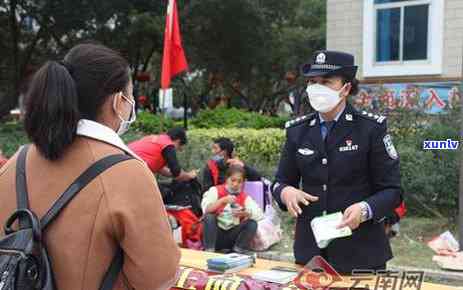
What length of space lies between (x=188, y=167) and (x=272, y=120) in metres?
5.01

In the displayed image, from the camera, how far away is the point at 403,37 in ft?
33.3

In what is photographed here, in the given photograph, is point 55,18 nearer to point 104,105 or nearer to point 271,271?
point 271,271

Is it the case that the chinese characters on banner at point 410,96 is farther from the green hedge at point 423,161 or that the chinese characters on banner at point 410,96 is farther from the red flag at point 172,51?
the red flag at point 172,51

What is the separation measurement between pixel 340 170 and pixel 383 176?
0.17 metres

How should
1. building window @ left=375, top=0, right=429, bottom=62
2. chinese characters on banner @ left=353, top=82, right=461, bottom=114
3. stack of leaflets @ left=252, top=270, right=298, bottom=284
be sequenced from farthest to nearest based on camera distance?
building window @ left=375, top=0, right=429, bottom=62, chinese characters on banner @ left=353, top=82, right=461, bottom=114, stack of leaflets @ left=252, top=270, right=298, bottom=284

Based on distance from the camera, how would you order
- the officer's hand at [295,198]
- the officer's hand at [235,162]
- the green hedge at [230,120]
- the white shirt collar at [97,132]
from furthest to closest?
1. the green hedge at [230,120]
2. the officer's hand at [235,162]
3. the officer's hand at [295,198]
4. the white shirt collar at [97,132]

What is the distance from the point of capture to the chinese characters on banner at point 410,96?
7.52 m

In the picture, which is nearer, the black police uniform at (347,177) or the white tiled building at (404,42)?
the black police uniform at (347,177)

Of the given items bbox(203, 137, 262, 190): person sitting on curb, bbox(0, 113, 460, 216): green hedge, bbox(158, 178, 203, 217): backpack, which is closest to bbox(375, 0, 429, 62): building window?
bbox(0, 113, 460, 216): green hedge

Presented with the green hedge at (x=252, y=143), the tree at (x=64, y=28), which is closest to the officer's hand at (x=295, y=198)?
the green hedge at (x=252, y=143)

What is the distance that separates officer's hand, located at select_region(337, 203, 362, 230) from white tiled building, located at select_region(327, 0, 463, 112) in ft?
22.0

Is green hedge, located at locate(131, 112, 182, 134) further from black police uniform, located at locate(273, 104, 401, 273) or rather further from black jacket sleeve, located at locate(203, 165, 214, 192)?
black police uniform, located at locate(273, 104, 401, 273)

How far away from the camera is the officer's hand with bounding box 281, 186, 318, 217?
2.39 m

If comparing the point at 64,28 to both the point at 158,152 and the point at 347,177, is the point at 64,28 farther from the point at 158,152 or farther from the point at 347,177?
the point at 347,177
